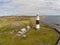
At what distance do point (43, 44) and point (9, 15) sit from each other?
113 centimetres

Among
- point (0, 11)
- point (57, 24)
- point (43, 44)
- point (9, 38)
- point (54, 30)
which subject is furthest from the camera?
point (0, 11)

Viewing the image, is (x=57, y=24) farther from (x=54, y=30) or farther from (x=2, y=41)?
(x=2, y=41)

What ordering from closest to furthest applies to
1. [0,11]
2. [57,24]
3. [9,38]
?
[9,38]
[57,24]
[0,11]

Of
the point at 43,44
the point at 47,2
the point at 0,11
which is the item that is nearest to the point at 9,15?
the point at 0,11

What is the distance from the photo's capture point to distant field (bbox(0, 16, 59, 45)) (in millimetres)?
1354

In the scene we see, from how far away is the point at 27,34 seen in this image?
155cm

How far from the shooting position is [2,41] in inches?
54.3

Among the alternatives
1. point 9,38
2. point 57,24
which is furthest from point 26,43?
point 57,24

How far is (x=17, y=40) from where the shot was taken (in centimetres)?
140

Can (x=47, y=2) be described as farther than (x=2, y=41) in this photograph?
Yes

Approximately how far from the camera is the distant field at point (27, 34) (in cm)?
135

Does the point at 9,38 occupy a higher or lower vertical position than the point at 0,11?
lower

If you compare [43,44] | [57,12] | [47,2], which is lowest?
[43,44]

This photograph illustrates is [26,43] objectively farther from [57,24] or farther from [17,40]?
[57,24]
